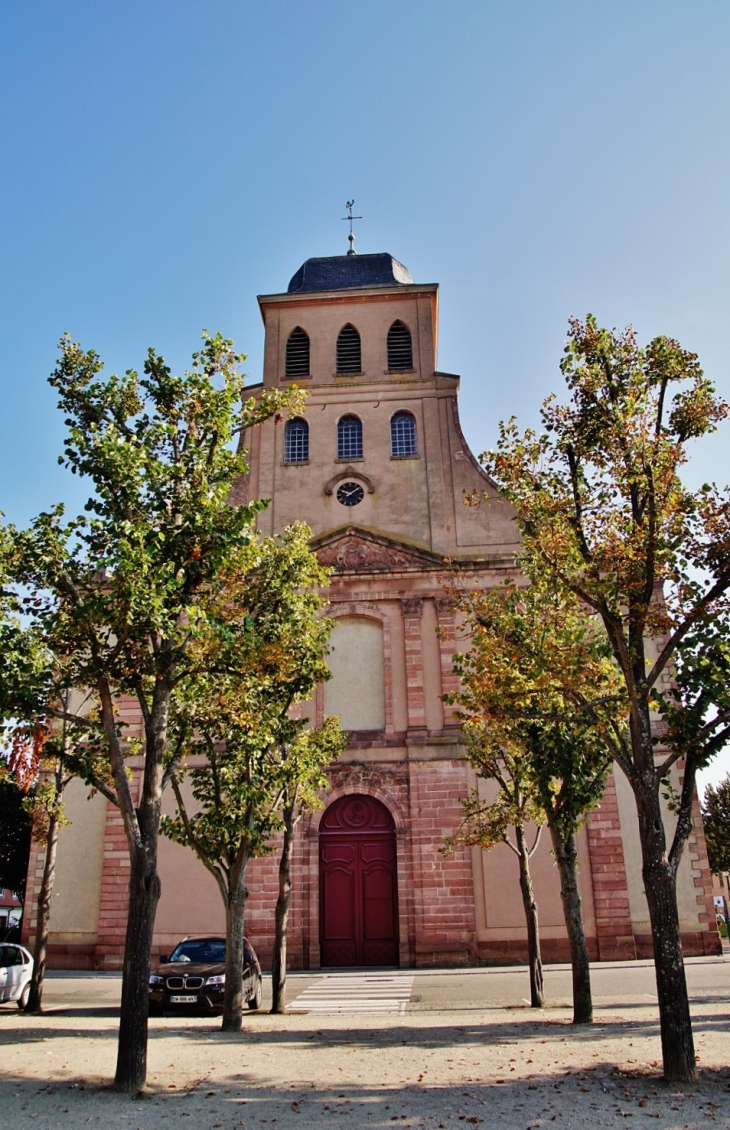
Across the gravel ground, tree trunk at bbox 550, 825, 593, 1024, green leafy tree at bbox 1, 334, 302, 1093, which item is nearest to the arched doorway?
the gravel ground

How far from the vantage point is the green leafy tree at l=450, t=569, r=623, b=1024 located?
9562 millimetres

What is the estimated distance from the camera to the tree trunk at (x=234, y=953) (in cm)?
1155

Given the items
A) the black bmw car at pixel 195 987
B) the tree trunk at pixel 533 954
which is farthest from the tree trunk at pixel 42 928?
the tree trunk at pixel 533 954

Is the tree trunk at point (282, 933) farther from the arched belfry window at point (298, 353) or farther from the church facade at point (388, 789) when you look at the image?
the arched belfry window at point (298, 353)

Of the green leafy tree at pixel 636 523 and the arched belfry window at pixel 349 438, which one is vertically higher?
the arched belfry window at pixel 349 438

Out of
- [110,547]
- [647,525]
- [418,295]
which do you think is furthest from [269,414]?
[418,295]

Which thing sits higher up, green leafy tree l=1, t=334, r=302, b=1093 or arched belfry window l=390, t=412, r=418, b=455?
arched belfry window l=390, t=412, r=418, b=455

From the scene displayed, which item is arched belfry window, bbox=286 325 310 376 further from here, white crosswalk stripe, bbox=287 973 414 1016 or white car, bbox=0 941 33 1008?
white car, bbox=0 941 33 1008

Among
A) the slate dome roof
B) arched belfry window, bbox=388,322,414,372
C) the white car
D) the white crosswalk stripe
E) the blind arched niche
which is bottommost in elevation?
the white crosswalk stripe

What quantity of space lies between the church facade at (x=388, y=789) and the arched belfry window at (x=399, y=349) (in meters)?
0.31

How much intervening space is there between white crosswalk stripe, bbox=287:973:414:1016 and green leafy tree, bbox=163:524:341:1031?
319cm

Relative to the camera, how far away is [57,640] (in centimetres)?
948

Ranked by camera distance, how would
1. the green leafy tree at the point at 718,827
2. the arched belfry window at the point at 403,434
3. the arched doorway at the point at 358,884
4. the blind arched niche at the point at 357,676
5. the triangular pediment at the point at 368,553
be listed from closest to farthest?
the arched doorway at the point at 358,884 < the blind arched niche at the point at 357,676 < the triangular pediment at the point at 368,553 < the arched belfry window at the point at 403,434 < the green leafy tree at the point at 718,827

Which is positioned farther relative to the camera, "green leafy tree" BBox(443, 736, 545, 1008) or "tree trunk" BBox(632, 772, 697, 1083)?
"green leafy tree" BBox(443, 736, 545, 1008)
